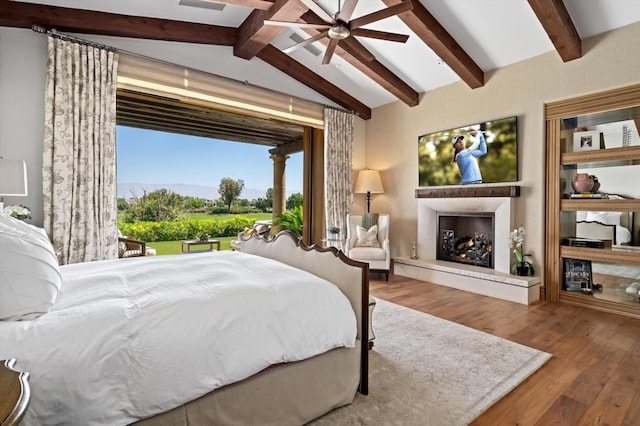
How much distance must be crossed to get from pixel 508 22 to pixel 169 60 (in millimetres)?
3936

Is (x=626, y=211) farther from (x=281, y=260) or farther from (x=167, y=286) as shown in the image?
(x=167, y=286)

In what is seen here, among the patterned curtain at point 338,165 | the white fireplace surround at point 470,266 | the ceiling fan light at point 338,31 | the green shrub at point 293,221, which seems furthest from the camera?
the green shrub at point 293,221

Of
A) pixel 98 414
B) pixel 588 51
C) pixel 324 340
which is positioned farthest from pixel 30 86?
pixel 588 51

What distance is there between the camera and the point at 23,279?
1214mm

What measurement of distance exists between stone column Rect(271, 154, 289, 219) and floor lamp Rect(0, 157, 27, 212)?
186 inches

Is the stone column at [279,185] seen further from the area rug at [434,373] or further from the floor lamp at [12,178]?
the floor lamp at [12,178]

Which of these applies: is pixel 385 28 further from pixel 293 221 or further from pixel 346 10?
pixel 293 221

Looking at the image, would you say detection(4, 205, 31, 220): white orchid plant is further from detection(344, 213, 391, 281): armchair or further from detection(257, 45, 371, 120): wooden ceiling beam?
detection(344, 213, 391, 281): armchair

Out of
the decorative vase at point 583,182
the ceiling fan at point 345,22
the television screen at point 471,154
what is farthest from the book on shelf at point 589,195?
the ceiling fan at point 345,22

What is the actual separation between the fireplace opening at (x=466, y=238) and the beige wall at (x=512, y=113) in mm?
449

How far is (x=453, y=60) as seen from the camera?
4027 mm

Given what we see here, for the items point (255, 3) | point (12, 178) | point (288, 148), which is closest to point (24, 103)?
point (12, 178)

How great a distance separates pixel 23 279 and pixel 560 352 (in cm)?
330

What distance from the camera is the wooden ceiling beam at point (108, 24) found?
3.03 m
